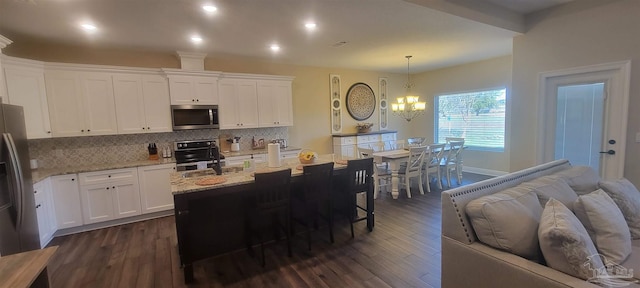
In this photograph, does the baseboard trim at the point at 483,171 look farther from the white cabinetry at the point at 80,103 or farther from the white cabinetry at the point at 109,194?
the white cabinetry at the point at 80,103

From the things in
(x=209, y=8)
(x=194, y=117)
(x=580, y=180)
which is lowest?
(x=580, y=180)

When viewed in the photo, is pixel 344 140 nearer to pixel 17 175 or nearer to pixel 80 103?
pixel 80 103

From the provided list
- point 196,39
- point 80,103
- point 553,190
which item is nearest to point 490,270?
point 553,190

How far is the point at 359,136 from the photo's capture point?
6.52 m

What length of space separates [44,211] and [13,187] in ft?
3.46

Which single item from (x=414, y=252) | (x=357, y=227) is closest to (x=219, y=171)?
(x=357, y=227)

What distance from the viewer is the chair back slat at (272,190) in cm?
266

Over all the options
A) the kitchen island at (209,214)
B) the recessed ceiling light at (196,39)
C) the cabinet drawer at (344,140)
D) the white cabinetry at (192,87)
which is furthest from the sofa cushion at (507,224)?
the cabinet drawer at (344,140)

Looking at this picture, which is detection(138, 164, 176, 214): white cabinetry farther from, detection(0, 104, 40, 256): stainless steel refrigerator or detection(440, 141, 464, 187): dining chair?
detection(440, 141, 464, 187): dining chair

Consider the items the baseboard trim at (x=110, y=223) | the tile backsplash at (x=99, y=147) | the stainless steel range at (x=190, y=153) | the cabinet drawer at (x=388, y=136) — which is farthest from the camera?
the cabinet drawer at (x=388, y=136)

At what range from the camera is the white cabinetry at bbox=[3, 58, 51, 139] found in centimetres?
323

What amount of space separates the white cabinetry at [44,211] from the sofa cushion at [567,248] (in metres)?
4.67

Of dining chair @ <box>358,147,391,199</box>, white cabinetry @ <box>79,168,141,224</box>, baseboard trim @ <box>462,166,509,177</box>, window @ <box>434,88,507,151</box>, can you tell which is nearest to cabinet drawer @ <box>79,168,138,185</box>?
white cabinetry @ <box>79,168,141,224</box>

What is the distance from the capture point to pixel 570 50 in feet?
12.0
